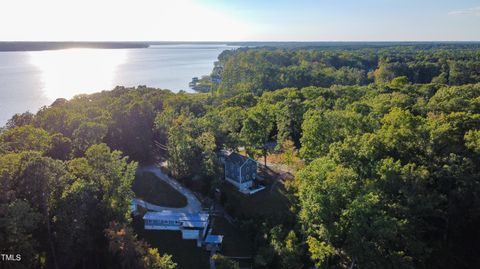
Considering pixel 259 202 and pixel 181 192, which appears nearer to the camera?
pixel 259 202

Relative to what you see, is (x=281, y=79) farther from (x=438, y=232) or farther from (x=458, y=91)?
(x=438, y=232)

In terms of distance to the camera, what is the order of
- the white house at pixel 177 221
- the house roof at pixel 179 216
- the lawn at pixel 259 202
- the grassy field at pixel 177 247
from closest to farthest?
the grassy field at pixel 177 247
the white house at pixel 177 221
the house roof at pixel 179 216
the lawn at pixel 259 202

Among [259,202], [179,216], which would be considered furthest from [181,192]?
[259,202]

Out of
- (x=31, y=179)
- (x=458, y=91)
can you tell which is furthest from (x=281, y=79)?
(x=31, y=179)

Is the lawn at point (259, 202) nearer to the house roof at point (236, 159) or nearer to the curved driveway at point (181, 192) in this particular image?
the house roof at point (236, 159)

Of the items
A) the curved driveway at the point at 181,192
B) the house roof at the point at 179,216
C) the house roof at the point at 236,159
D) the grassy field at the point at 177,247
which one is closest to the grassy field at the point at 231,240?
the house roof at the point at 179,216

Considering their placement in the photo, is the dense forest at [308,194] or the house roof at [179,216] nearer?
the dense forest at [308,194]

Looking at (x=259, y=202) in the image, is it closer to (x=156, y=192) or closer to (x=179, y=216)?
(x=179, y=216)
